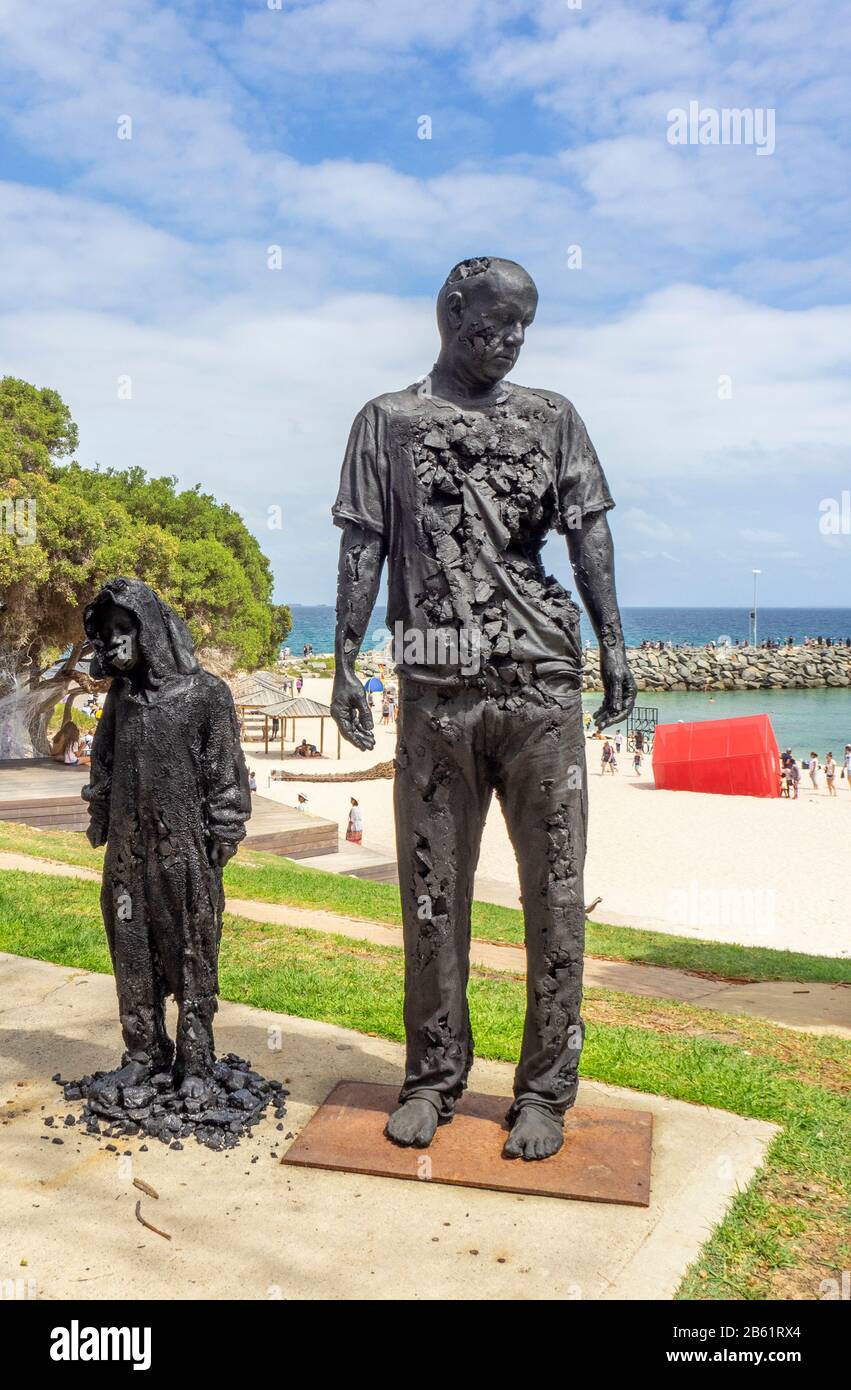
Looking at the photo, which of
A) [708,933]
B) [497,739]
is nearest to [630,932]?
[708,933]

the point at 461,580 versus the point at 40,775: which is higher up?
the point at 461,580

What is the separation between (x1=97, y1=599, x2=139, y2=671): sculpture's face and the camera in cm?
426

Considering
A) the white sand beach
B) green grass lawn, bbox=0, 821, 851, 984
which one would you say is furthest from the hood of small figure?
the white sand beach

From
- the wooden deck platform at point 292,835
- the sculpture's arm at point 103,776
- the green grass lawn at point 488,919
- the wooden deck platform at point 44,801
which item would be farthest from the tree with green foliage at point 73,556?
the sculpture's arm at point 103,776

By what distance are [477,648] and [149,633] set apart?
1337 mm

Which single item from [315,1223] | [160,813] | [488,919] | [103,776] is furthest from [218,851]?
[488,919]

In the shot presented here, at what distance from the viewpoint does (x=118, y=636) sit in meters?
4.29

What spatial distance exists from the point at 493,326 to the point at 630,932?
383 inches

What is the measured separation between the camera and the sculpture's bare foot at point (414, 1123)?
13.3 feet

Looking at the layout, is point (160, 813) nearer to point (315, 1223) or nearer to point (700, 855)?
point (315, 1223)

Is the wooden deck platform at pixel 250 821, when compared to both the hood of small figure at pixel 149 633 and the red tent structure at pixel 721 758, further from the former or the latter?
the red tent structure at pixel 721 758

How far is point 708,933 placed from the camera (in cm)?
1498

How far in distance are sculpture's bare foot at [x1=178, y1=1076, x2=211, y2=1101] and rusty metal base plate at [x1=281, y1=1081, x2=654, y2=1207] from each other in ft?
1.53
